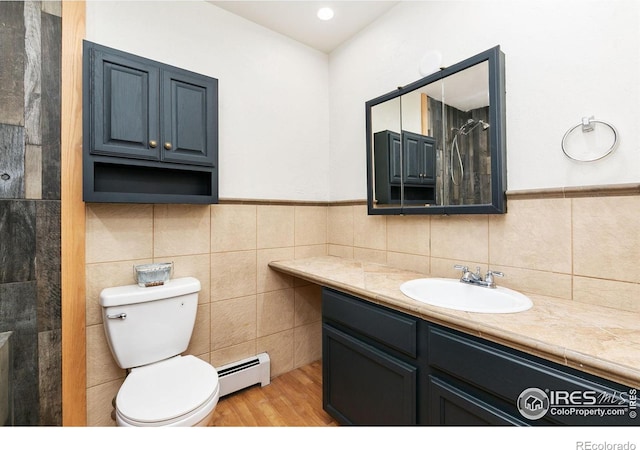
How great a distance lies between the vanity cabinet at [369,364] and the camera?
117cm

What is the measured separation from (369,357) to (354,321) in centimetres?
17

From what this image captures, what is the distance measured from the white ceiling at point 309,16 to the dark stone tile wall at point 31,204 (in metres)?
1.01

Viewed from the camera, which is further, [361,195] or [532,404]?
[361,195]

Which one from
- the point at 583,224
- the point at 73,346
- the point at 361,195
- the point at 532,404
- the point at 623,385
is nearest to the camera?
the point at 623,385

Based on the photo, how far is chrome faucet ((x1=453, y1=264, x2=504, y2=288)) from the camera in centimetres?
132

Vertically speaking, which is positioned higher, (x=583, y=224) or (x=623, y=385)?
(x=583, y=224)

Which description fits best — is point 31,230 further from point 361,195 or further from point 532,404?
point 532,404

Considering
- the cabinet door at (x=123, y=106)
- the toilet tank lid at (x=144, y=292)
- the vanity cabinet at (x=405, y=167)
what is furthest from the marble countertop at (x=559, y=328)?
the cabinet door at (x=123, y=106)

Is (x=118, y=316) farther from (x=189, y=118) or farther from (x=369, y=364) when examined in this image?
(x=369, y=364)

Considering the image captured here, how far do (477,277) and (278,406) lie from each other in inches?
54.1

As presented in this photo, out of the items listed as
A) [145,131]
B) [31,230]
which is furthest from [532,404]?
[31,230]

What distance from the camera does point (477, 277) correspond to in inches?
54.2

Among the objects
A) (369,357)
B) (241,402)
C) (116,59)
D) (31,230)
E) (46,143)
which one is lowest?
(241,402)

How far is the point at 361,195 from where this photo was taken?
214 cm
